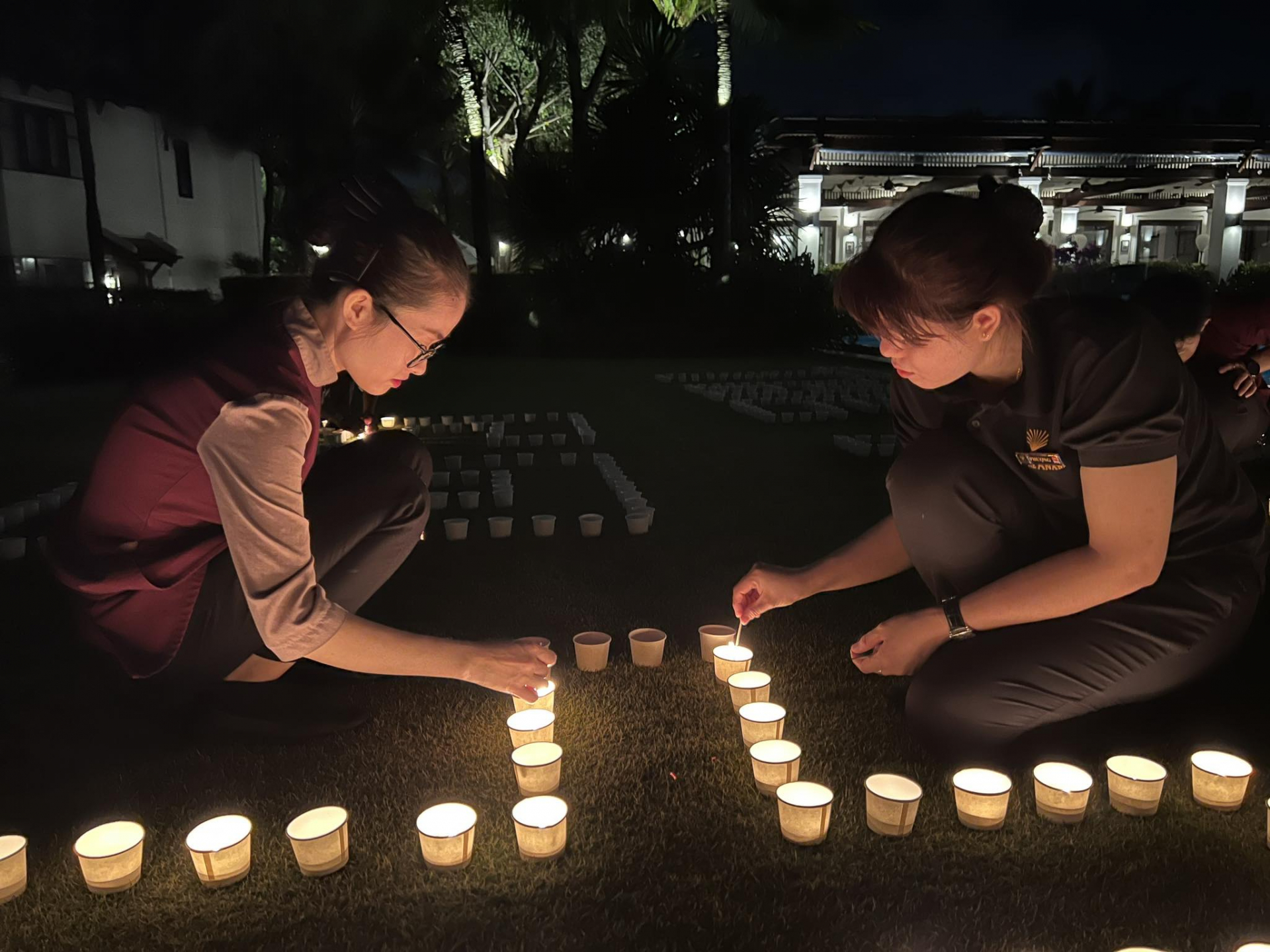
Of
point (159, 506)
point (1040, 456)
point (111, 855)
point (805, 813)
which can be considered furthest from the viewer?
point (1040, 456)

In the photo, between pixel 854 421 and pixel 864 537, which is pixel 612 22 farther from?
pixel 864 537

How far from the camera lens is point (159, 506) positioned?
67.6 inches

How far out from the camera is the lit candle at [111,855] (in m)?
1.49

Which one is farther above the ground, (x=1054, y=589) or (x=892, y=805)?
(x=1054, y=589)

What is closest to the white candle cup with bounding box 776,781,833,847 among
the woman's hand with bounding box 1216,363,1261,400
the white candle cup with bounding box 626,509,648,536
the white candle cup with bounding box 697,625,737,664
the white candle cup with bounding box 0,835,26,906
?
the white candle cup with bounding box 697,625,737,664

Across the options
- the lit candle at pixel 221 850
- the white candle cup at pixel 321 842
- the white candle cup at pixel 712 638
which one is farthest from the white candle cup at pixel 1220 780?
the lit candle at pixel 221 850

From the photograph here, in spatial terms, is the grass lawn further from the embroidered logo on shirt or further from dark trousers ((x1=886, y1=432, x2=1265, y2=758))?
the embroidered logo on shirt

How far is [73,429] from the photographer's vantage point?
7055 mm

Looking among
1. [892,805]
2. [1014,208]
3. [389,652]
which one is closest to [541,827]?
[389,652]

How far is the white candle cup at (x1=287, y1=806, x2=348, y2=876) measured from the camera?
1524 mm

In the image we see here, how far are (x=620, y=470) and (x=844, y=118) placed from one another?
15.7 m

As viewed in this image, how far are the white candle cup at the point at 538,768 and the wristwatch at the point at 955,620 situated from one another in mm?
838

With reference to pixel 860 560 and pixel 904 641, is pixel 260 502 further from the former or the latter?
pixel 860 560

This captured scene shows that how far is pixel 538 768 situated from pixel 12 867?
0.89 m
